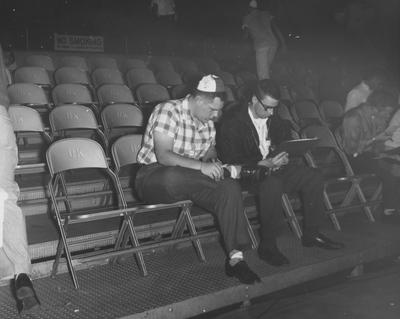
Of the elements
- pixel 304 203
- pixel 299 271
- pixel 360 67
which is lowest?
pixel 299 271

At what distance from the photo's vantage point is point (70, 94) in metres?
4.87

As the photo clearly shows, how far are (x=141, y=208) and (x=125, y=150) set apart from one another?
643 mm

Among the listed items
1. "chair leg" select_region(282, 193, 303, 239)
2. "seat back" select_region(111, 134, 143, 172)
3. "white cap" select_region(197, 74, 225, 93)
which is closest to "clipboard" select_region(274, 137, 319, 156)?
"chair leg" select_region(282, 193, 303, 239)

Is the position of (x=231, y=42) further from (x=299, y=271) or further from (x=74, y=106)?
(x=299, y=271)

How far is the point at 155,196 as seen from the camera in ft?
10.3

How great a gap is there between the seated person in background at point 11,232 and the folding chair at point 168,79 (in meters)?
4.05

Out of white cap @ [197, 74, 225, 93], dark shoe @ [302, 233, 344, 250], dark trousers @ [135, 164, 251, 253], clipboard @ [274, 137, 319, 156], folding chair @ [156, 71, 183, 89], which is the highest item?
white cap @ [197, 74, 225, 93]

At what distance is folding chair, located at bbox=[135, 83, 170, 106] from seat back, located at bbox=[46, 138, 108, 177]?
2050 millimetres

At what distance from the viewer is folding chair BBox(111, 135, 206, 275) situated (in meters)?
3.04

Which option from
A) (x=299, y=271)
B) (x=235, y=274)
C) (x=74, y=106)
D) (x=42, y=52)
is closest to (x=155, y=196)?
(x=235, y=274)

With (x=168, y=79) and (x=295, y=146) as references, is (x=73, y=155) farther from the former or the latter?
(x=168, y=79)

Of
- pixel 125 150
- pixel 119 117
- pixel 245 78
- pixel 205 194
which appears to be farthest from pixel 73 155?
pixel 245 78

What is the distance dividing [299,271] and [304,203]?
572 millimetres

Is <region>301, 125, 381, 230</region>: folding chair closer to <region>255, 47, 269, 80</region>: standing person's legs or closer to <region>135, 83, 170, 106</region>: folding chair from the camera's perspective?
<region>135, 83, 170, 106</region>: folding chair
